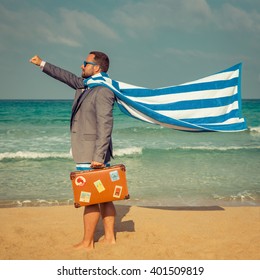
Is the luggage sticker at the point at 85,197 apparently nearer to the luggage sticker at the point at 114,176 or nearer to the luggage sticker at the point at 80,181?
the luggage sticker at the point at 80,181

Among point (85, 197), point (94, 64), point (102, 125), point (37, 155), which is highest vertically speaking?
point (94, 64)

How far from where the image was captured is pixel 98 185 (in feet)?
11.6

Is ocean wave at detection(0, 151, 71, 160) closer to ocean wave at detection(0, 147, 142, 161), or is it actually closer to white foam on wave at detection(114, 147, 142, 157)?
ocean wave at detection(0, 147, 142, 161)

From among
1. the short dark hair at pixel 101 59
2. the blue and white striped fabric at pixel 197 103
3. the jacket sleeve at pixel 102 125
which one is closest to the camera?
the jacket sleeve at pixel 102 125

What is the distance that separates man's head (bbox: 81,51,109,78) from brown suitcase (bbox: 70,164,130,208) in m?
0.95

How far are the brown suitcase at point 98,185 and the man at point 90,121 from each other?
0.31ft

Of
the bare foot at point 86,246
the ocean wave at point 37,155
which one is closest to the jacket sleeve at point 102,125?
the bare foot at point 86,246

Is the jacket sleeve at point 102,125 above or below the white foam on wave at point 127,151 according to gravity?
above

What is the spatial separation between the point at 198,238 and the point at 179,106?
1450mm

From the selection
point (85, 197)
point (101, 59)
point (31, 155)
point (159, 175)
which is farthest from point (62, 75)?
point (31, 155)

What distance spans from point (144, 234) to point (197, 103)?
1.58 meters

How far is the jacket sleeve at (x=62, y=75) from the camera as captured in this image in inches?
149

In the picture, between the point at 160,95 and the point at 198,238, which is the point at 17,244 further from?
the point at 160,95

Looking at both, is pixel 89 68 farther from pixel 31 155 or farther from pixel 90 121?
pixel 31 155
